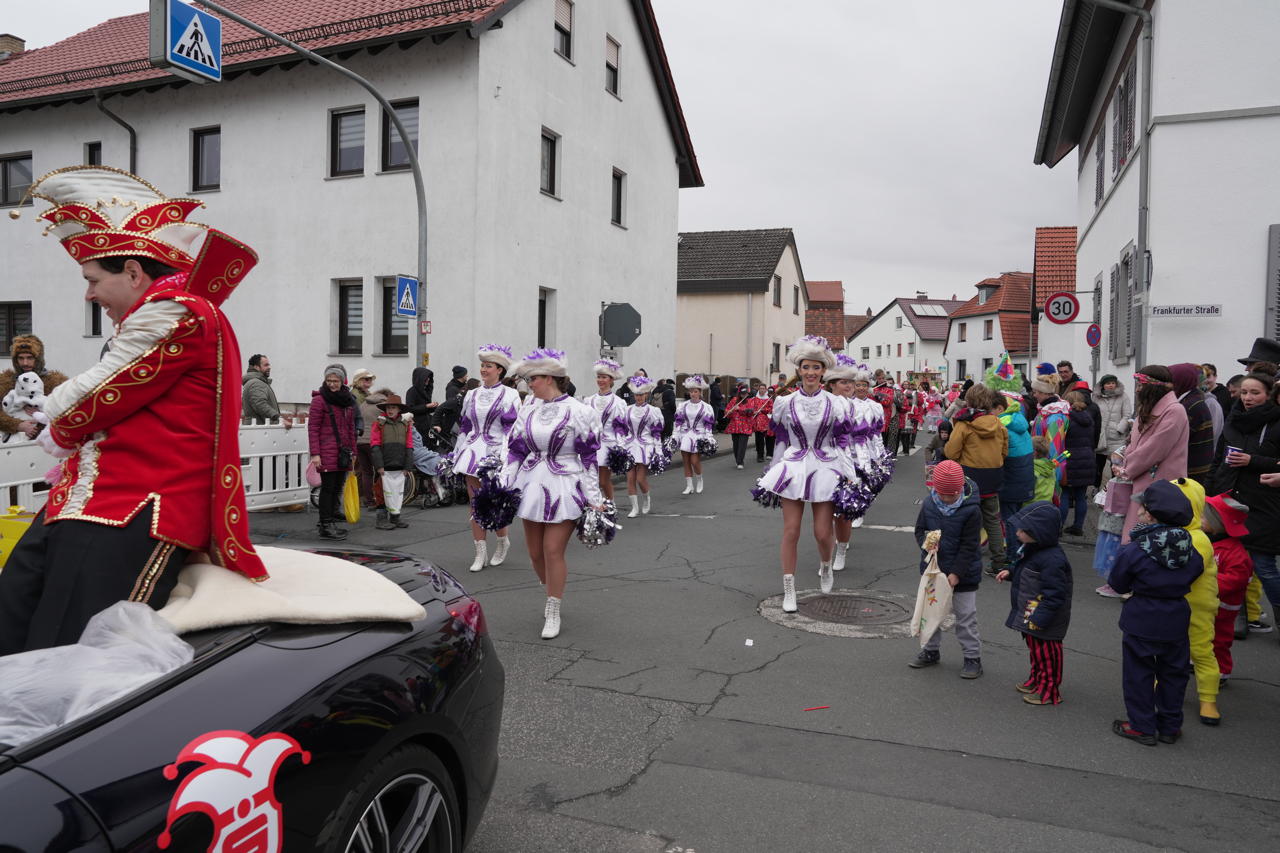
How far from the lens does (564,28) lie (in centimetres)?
1973

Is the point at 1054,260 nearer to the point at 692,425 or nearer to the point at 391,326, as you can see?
the point at 692,425

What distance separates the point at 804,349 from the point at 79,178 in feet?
18.4

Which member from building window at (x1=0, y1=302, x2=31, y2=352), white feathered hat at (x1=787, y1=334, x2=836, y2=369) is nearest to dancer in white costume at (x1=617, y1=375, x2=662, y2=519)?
white feathered hat at (x1=787, y1=334, x2=836, y2=369)

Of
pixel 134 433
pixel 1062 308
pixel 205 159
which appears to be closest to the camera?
pixel 134 433

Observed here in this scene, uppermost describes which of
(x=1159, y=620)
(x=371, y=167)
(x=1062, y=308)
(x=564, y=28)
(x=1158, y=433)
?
(x=564, y=28)

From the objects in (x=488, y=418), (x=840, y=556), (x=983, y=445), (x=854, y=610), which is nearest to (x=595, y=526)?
(x=854, y=610)

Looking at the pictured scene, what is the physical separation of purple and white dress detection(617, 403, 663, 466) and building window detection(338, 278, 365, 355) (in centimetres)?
743

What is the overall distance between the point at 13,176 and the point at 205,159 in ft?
20.2

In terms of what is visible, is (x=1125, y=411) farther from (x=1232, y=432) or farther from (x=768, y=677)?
(x=768, y=677)

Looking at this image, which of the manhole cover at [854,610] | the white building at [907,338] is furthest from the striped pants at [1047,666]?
the white building at [907,338]

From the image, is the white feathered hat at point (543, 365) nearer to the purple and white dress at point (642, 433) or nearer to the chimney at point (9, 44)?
the purple and white dress at point (642, 433)

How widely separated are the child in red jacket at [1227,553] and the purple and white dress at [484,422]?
5.76 meters

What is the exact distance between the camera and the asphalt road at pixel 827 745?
3.60m

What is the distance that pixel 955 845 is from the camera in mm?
3469
